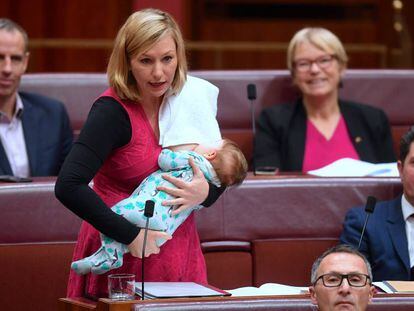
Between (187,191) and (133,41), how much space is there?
0.21 meters

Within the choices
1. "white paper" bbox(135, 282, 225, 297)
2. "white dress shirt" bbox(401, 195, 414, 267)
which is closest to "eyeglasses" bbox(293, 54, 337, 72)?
"white dress shirt" bbox(401, 195, 414, 267)

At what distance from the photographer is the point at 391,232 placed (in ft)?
5.93

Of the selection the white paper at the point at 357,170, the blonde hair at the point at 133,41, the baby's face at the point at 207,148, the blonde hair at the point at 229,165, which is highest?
the blonde hair at the point at 133,41

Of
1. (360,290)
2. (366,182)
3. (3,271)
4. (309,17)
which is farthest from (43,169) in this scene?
(309,17)

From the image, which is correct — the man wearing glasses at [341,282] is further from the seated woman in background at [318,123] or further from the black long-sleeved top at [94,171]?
the seated woman in background at [318,123]

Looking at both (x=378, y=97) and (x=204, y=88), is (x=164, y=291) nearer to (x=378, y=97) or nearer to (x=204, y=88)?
(x=204, y=88)

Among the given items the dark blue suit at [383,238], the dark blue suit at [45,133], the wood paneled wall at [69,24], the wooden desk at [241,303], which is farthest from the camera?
the wood paneled wall at [69,24]

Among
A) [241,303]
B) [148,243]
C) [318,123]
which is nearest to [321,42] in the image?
[318,123]

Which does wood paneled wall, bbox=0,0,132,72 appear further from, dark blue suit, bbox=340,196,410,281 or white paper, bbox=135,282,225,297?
white paper, bbox=135,282,225,297

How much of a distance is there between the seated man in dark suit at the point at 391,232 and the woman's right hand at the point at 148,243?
51 cm

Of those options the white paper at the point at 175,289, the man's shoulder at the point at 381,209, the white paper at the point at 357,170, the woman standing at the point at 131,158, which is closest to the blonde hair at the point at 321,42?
the white paper at the point at 357,170

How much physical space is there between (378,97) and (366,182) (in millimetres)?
666

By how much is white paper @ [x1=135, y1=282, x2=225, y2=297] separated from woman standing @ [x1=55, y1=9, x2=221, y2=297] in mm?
46

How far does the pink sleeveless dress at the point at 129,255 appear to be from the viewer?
1424 millimetres
